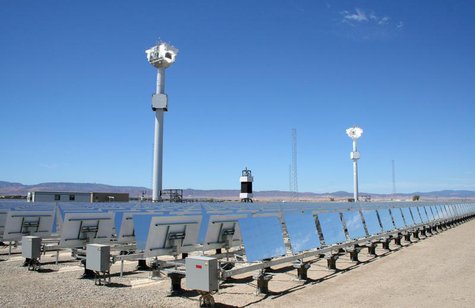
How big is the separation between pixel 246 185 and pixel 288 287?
156 feet

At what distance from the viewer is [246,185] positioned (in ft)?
184

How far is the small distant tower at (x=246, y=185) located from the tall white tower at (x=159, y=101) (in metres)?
11.9

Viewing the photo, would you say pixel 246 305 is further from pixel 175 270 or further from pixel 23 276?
pixel 23 276

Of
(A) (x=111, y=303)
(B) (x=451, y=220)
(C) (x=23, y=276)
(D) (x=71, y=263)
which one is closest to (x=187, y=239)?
(A) (x=111, y=303)

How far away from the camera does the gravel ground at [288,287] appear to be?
724 centimetres

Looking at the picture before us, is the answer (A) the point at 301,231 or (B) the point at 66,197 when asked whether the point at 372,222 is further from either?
(B) the point at 66,197

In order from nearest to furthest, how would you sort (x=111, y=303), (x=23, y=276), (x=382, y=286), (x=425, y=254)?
(x=111, y=303), (x=382, y=286), (x=23, y=276), (x=425, y=254)

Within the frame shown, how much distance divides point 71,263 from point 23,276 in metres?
2.28

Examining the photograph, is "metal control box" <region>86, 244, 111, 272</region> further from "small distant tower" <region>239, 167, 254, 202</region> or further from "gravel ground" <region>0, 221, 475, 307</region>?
"small distant tower" <region>239, 167, 254, 202</region>

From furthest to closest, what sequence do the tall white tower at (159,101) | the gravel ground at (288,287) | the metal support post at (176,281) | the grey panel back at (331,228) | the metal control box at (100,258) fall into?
1. the tall white tower at (159,101)
2. the grey panel back at (331,228)
3. the metal control box at (100,258)
4. the metal support post at (176,281)
5. the gravel ground at (288,287)

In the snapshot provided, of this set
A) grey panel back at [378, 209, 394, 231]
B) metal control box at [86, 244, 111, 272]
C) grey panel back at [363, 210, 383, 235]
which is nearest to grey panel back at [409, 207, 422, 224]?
grey panel back at [378, 209, 394, 231]

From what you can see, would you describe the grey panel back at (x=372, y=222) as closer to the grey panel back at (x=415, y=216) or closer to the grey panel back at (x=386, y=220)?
the grey panel back at (x=386, y=220)

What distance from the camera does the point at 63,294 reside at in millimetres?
7816

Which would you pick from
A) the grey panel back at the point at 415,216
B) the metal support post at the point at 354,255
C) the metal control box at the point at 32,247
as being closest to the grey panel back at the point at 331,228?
the metal support post at the point at 354,255
